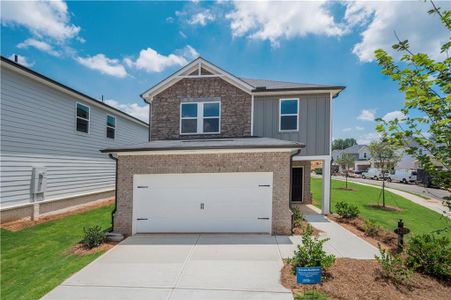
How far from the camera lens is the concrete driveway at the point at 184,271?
14.8 feet

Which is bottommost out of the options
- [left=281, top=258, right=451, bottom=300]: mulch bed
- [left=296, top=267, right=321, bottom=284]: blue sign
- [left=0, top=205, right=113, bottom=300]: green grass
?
[left=0, top=205, right=113, bottom=300]: green grass

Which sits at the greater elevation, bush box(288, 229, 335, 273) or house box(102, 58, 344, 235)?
house box(102, 58, 344, 235)

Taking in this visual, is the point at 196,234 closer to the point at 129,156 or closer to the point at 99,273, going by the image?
the point at 99,273

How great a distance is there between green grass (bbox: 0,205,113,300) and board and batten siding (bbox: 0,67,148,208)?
205cm

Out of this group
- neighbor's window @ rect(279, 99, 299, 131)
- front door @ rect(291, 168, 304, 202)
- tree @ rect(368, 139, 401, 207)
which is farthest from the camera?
tree @ rect(368, 139, 401, 207)

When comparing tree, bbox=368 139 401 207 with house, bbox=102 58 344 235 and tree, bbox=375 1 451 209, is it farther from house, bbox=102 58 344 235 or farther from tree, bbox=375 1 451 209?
tree, bbox=375 1 451 209

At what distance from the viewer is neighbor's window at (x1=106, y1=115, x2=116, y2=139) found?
48.4 ft

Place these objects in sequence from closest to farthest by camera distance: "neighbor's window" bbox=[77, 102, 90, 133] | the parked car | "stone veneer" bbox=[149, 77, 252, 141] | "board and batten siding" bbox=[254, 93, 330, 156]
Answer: "board and batten siding" bbox=[254, 93, 330, 156] → "stone veneer" bbox=[149, 77, 252, 141] → "neighbor's window" bbox=[77, 102, 90, 133] → the parked car

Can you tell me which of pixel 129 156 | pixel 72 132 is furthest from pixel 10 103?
Answer: pixel 129 156

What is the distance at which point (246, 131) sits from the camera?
11.3 metres

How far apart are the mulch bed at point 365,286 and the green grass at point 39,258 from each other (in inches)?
216

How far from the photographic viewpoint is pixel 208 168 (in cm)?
811

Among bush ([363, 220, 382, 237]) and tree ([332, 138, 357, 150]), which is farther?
tree ([332, 138, 357, 150])

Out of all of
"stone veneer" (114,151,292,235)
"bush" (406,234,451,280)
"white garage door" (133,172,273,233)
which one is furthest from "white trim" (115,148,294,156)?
"bush" (406,234,451,280)
